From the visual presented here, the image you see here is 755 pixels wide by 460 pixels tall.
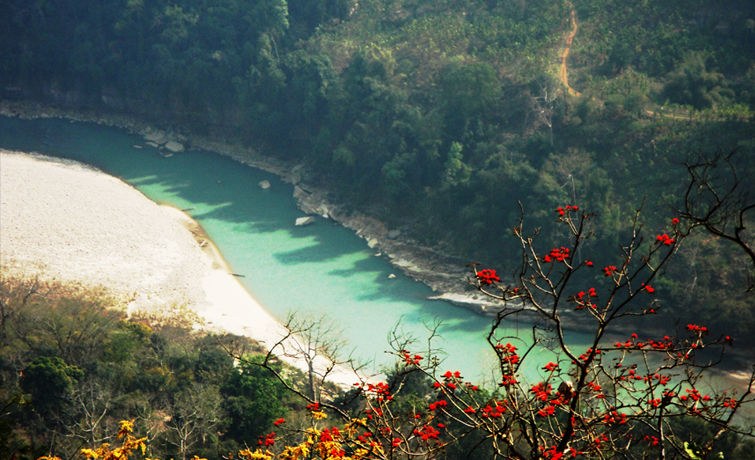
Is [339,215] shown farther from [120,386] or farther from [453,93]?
[120,386]

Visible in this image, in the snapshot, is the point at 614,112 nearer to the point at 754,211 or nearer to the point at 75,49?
the point at 754,211

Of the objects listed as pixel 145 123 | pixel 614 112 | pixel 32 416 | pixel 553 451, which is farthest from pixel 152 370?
pixel 145 123

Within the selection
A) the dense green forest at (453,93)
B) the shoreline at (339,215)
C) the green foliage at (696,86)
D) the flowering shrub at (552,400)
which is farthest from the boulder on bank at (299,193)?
the flowering shrub at (552,400)

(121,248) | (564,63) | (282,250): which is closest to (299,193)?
(282,250)

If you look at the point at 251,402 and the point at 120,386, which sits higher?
the point at 251,402

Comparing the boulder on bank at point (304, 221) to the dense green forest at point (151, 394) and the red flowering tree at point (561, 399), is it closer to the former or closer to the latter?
the dense green forest at point (151, 394)

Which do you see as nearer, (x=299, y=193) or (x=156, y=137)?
(x=299, y=193)
